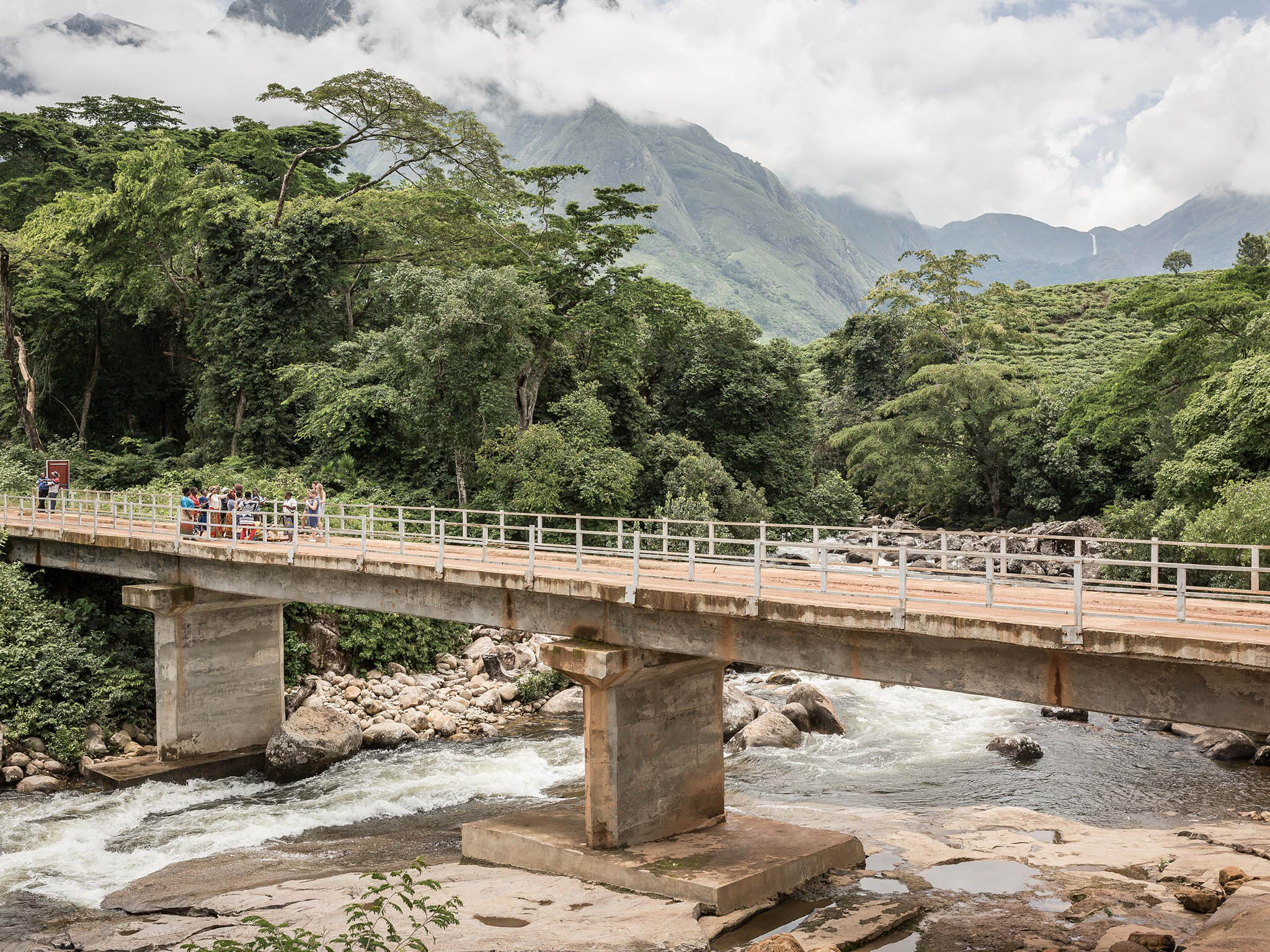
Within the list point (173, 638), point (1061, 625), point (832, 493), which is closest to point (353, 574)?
point (173, 638)

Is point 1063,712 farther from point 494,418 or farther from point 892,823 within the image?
point 494,418

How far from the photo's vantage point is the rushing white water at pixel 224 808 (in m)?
20.7

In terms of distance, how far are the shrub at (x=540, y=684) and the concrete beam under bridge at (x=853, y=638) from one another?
31.6 feet

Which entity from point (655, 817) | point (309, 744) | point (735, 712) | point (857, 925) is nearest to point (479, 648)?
point (309, 744)

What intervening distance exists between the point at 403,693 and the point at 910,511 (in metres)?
37.7

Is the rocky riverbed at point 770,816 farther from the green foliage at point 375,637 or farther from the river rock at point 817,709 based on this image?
the green foliage at point 375,637

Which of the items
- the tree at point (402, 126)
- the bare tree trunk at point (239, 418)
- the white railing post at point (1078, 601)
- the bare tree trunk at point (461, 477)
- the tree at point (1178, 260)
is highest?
the tree at point (1178, 260)

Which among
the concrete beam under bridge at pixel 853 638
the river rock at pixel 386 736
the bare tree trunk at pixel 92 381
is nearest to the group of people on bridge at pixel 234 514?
the concrete beam under bridge at pixel 853 638

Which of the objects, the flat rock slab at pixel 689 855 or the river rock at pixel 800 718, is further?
the river rock at pixel 800 718

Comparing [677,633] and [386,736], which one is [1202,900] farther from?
[386,736]

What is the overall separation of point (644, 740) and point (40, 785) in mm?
16222

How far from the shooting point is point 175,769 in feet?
88.7

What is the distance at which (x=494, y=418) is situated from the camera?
133 ft

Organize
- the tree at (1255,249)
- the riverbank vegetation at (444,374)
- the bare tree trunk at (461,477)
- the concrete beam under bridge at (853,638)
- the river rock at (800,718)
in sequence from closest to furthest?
the concrete beam under bridge at (853,638) < the river rock at (800,718) < the riverbank vegetation at (444,374) < the bare tree trunk at (461,477) < the tree at (1255,249)
